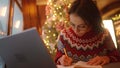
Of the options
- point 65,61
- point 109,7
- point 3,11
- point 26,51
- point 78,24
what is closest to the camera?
point 26,51

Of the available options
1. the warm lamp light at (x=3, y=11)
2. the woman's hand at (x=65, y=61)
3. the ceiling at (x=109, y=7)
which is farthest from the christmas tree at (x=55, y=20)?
the woman's hand at (x=65, y=61)

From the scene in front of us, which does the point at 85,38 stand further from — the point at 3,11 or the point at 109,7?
the point at 109,7

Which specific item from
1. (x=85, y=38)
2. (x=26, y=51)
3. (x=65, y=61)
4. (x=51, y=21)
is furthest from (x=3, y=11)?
(x=26, y=51)

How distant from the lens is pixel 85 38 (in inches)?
57.9

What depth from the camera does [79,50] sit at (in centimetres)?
145

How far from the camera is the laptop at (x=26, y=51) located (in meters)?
0.90

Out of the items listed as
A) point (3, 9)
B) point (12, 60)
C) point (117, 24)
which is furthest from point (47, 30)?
point (12, 60)

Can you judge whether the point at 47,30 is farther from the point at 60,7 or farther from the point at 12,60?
the point at 12,60

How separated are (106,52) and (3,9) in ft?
8.15

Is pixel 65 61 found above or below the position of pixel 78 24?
below

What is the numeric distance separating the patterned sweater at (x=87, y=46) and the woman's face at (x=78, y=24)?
0.14 ft

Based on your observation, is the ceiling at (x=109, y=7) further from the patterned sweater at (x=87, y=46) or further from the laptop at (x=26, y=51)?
the laptop at (x=26, y=51)

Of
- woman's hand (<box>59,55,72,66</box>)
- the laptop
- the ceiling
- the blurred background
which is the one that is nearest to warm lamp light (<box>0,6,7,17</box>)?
the blurred background

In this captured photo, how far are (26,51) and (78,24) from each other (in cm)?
52
